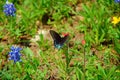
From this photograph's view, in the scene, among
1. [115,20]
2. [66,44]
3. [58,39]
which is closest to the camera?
[58,39]

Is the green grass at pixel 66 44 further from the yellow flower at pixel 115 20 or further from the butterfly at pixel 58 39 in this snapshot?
the butterfly at pixel 58 39

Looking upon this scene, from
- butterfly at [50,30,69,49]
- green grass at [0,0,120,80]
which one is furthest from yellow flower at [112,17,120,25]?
butterfly at [50,30,69,49]

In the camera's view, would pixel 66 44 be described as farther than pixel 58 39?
Yes

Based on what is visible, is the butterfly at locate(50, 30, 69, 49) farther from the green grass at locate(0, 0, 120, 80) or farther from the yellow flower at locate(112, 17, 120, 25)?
the yellow flower at locate(112, 17, 120, 25)

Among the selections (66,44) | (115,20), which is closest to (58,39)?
(66,44)

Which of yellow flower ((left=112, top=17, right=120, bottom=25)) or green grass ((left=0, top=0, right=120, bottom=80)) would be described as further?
yellow flower ((left=112, top=17, right=120, bottom=25))

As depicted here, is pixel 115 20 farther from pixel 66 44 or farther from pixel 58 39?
pixel 58 39

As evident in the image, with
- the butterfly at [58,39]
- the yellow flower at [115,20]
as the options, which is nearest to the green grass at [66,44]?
the yellow flower at [115,20]

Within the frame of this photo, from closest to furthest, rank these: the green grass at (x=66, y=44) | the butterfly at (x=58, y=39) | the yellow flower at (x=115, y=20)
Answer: the butterfly at (x=58, y=39), the green grass at (x=66, y=44), the yellow flower at (x=115, y=20)

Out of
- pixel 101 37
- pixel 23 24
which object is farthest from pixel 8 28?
pixel 101 37
